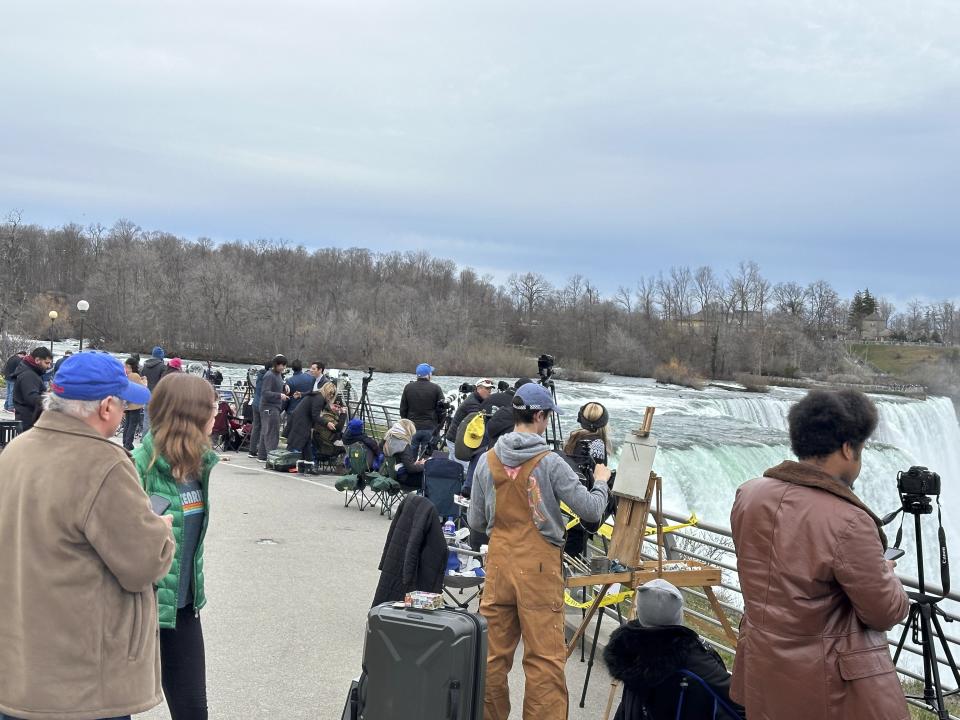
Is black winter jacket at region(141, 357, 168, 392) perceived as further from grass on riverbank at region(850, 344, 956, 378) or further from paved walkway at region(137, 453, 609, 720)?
grass on riverbank at region(850, 344, 956, 378)

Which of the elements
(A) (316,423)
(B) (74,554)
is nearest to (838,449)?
(B) (74,554)

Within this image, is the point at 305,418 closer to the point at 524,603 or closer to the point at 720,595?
the point at 720,595

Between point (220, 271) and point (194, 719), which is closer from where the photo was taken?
point (194, 719)

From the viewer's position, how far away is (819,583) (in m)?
2.72

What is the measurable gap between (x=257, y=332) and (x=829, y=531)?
A: 70027mm

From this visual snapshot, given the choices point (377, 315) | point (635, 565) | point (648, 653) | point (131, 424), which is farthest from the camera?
point (377, 315)

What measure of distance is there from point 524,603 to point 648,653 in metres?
0.93

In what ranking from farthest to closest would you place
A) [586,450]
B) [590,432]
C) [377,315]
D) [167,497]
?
[377,315] < [590,432] < [586,450] < [167,497]

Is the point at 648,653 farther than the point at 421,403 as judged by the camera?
No

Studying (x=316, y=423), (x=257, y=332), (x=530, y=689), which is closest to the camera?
(x=530, y=689)

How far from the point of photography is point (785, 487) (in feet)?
9.31

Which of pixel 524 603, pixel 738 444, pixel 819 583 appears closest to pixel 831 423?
pixel 819 583

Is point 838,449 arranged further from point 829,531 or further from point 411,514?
point 411,514

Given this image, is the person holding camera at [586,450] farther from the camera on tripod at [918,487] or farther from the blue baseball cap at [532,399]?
the camera on tripod at [918,487]
